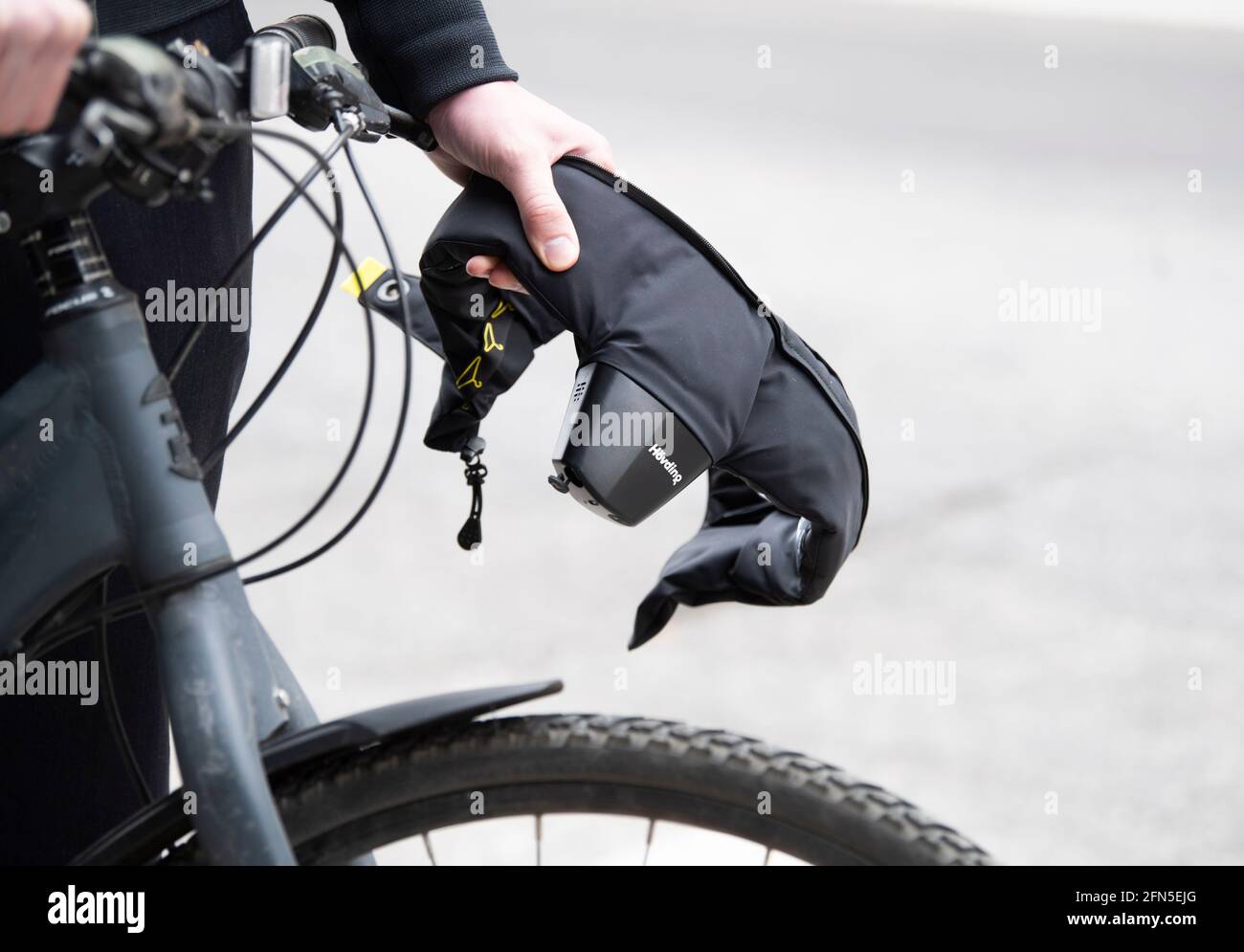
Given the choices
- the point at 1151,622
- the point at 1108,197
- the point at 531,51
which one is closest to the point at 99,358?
the point at 1151,622

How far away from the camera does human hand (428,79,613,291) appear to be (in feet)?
2.33

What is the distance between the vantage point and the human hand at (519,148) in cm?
71

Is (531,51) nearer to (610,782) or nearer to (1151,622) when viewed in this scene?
(1151,622)

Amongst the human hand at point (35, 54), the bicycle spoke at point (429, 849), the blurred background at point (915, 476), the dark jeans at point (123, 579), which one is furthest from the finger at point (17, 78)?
the blurred background at point (915, 476)

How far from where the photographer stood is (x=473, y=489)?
30.4 inches

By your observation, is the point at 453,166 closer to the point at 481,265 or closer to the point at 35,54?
the point at 481,265

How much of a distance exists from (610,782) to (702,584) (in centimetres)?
22

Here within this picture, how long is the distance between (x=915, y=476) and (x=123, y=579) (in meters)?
1.81

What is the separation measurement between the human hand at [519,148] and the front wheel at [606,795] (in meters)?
0.26
